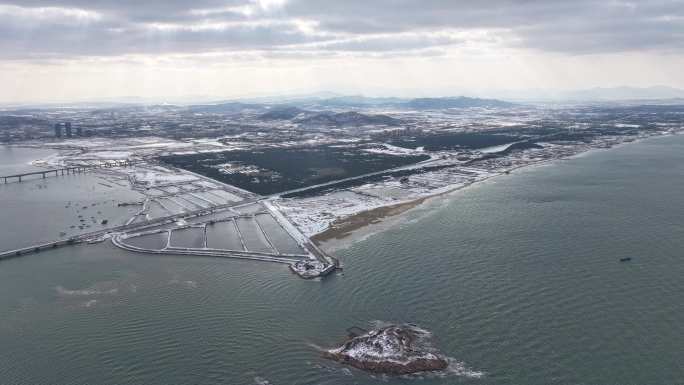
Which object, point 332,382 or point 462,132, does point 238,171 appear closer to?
point 332,382

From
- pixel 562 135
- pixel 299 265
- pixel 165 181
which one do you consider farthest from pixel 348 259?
pixel 562 135

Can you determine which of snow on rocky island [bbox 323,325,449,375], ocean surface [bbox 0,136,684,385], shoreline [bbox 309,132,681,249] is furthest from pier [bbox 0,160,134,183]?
snow on rocky island [bbox 323,325,449,375]

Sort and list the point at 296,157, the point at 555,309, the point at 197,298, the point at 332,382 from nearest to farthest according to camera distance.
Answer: the point at 332,382
the point at 555,309
the point at 197,298
the point at 296,157

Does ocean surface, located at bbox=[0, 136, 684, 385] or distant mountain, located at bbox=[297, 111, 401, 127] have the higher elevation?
distant mountain, located at bbox=[297, 111, 401, 127]

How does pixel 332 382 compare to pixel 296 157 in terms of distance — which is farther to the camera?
A: pixel 296 157

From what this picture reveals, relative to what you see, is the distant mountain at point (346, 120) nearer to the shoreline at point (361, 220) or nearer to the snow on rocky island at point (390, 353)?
the shoreline at point (361, 220)

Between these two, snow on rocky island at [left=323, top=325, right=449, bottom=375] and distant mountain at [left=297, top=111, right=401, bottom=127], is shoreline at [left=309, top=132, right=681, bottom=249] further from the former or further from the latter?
distant mountain at [left=297, top=111, right=401, bottom=127]

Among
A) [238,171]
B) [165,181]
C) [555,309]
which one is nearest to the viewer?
[555,309]
